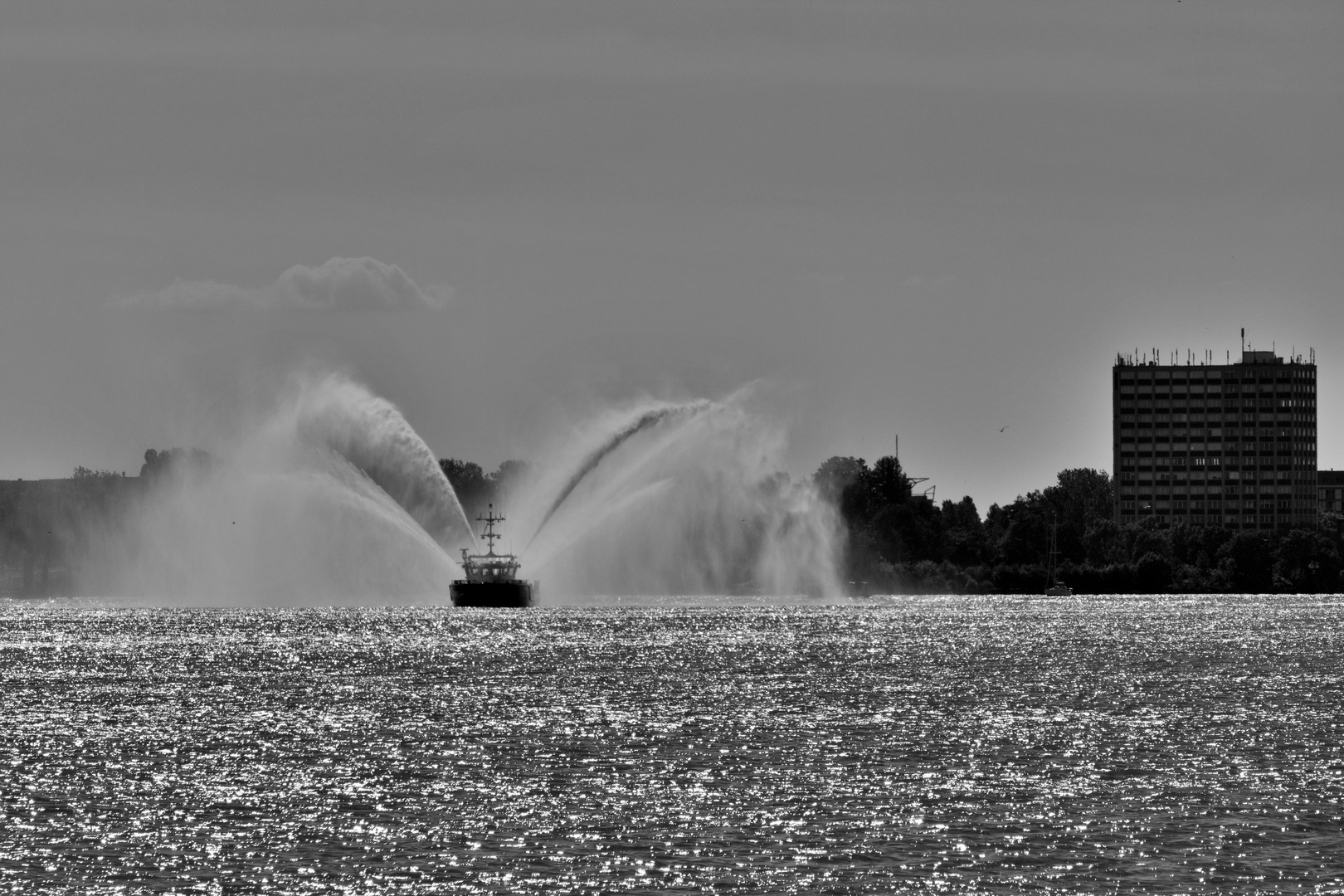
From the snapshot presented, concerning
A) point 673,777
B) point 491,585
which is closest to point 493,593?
point 491,585

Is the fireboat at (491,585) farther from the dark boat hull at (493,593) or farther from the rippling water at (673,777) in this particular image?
the rippling water at (673,777)

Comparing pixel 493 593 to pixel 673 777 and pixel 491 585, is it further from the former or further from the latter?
pixel 673 777

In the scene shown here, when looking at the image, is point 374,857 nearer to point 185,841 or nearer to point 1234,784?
point 185,841

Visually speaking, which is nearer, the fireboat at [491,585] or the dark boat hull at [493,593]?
the dark boat hull at [493,593]

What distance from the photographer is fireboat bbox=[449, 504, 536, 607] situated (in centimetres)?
18638

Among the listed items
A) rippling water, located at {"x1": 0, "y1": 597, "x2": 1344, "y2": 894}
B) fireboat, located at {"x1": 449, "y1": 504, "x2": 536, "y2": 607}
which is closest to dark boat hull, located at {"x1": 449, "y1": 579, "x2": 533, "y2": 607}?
fireboat, located at {"x1": 449, "y1": 504, "x2": 536, "y2": 607}

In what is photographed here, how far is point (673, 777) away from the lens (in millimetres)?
58625

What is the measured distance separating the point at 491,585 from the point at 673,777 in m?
129

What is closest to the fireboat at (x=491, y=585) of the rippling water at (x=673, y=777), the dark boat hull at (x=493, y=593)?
the dark boat hull at (x=493, y=593)

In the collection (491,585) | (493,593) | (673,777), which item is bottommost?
(673,777)

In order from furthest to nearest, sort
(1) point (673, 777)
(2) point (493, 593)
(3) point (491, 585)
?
(2) point (493, 593) → (3) point (491, 585) → (1) point (673, 777)

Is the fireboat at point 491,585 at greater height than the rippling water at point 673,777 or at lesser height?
greater

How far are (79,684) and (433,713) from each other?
95.9 feet

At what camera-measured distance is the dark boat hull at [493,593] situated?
611 feet
